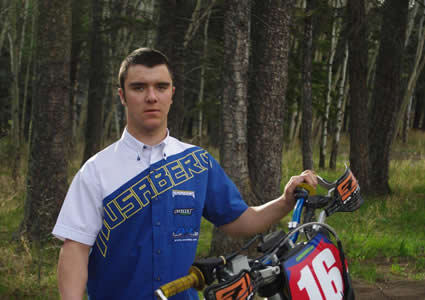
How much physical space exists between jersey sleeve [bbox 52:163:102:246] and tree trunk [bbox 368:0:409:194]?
Result: 1040 centimetres

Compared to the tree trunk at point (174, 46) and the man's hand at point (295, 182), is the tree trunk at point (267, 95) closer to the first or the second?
the tree trunk at point (174, 46)

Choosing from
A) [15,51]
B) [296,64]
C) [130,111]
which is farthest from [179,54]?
[130,111]

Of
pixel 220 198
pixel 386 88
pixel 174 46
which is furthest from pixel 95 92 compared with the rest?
pixel 220 198

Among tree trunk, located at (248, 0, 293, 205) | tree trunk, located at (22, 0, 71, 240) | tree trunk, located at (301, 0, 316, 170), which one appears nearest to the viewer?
tree trunk, located at (248, 0, 293, 205)

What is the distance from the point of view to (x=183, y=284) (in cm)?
160

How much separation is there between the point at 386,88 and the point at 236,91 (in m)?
5.99

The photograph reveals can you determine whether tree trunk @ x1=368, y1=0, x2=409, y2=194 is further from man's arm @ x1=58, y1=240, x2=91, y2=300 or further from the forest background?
man's arm @ x1=58, y1=240, x2=91, y2=300

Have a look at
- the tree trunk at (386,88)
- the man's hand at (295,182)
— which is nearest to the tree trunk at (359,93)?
the tree trunk at (386,88)

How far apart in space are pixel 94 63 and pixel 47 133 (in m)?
7.13

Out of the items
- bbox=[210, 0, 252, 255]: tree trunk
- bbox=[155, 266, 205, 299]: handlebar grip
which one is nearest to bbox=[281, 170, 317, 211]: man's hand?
bbox=[155, 266, 205, 299]: handlebar grip

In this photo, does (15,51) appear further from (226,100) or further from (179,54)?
(226,100)

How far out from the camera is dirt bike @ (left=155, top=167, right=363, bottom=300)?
1604 millimetres

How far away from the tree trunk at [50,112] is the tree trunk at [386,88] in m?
6.61

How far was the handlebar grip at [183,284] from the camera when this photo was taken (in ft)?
5.17
